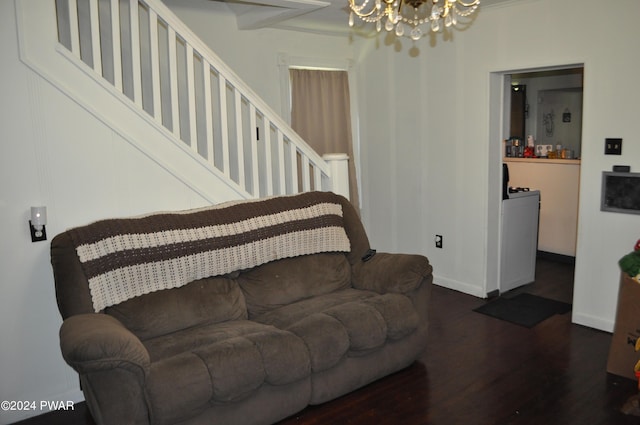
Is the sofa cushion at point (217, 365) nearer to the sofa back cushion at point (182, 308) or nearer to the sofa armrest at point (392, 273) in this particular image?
the sofa back cushion at point (182, 308)

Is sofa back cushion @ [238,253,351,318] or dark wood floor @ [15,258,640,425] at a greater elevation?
sofa back cushion @ [238,253,351,318]

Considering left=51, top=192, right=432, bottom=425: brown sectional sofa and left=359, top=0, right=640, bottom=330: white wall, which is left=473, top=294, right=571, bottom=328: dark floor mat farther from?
left=51, top=192, right=432, bottom=425: brown sectional sofa

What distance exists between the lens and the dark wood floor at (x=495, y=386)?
8.96 ft

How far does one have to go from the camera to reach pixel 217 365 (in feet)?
7.83

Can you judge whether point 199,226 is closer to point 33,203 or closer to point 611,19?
point 33,203

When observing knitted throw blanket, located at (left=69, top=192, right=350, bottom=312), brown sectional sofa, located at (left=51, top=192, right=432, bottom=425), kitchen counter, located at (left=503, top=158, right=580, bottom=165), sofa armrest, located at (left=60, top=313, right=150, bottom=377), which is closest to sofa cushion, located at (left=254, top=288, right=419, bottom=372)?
brown sectional sofa, located at (left=51, top=192, right=432, bottom=425)

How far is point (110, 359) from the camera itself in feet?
7.04

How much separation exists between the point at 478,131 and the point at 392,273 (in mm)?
1755

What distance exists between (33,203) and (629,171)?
3.73 m

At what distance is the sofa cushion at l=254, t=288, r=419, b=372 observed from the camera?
2732mm

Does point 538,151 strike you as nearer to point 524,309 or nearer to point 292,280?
point 524,309

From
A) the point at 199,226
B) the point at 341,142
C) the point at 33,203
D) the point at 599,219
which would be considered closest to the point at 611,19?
the point at 599,219

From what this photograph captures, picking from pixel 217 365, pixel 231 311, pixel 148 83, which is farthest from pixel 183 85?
pixel 217 365

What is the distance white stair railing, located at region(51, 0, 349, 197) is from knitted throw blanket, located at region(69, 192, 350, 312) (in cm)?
32
